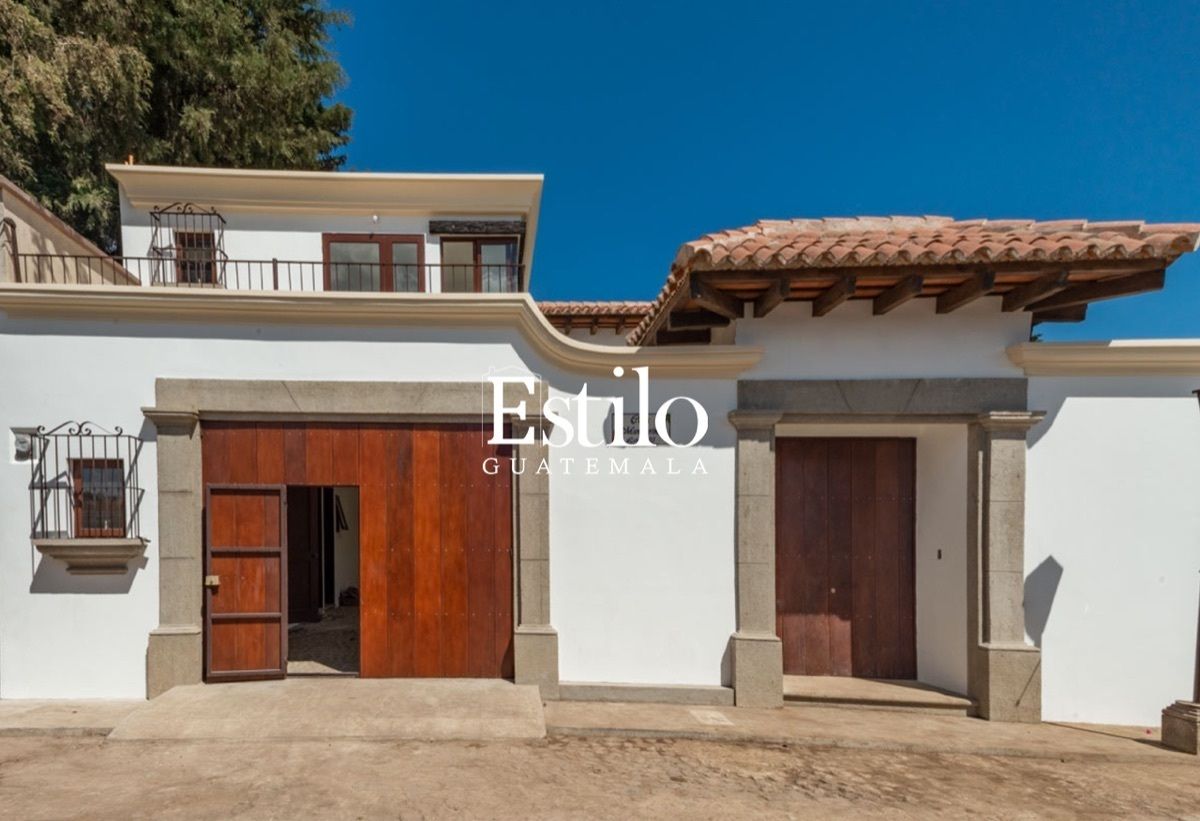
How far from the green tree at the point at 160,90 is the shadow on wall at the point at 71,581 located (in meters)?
Answer: 8.38

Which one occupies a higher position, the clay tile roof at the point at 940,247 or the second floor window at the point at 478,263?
the second floor window at the point at 478,263

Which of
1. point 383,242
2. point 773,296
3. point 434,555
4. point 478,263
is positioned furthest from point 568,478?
point 383,242

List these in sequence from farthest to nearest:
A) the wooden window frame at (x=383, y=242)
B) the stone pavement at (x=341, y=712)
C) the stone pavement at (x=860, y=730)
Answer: the wooden window frame at (x=383, y=242), the stone pavement at (x=860, y=730), the stone pavement at (x=341, y=712)

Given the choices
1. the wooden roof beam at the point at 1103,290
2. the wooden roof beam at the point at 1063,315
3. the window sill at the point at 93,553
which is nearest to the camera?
the wooden roof beam at the point at 1103,290

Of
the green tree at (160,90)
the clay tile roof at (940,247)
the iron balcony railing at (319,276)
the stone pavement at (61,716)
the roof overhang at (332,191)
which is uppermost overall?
the green tree at (160,90)

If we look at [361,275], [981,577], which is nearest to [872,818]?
[981,577]

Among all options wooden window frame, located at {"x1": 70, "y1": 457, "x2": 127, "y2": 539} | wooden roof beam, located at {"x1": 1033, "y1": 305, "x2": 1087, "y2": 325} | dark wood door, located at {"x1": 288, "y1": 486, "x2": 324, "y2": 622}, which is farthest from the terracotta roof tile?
wooden window frame, located at {"x1": 70, "y1": 457, "x2": 127, "y2": 539}

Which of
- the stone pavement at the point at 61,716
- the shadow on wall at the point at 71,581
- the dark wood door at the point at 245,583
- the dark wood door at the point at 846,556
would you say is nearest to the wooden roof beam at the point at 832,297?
the dark wood door at the point at 846,556

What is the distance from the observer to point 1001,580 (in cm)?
589

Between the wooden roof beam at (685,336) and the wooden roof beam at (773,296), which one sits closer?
the wooden roof beam at (773,296)

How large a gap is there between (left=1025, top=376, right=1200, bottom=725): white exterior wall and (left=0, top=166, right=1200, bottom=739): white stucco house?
3 cm

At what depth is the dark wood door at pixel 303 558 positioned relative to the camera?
30.3 feet

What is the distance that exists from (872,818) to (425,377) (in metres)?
5.46

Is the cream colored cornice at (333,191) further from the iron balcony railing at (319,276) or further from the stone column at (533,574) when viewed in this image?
the stone column at (533,574)
